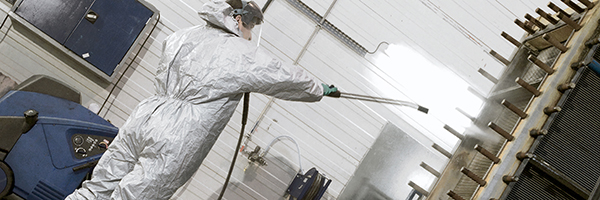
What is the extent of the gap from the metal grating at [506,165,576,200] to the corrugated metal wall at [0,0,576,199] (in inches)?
53.7

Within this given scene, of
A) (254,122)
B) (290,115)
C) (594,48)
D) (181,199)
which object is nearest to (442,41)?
(594,48)

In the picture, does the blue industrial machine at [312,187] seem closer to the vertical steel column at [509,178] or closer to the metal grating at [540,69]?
the vertical steel column at [509,178]

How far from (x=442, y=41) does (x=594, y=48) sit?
5.31 feet

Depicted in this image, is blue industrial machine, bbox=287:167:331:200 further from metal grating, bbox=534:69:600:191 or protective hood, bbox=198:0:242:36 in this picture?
metal grating, bbox=534:69:600:191

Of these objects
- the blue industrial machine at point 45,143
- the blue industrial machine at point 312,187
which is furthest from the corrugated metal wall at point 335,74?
the blue industrial machine at point 45,143

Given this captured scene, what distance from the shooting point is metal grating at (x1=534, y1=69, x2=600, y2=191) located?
2.72m

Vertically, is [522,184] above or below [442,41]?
below

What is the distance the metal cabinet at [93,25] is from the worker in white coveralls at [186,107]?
4.09ft

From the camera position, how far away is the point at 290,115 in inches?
164

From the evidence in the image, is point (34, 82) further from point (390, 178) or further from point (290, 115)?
point (390, 178)

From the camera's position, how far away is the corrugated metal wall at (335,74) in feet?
13.5

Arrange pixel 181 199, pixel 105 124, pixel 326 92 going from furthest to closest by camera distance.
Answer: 1. pixel 181 199
2. pixel 105 124
3. pixel 326 92

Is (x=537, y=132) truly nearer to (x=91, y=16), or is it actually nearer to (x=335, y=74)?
(x=335, y=74)

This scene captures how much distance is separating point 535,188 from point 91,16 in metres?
4.16
